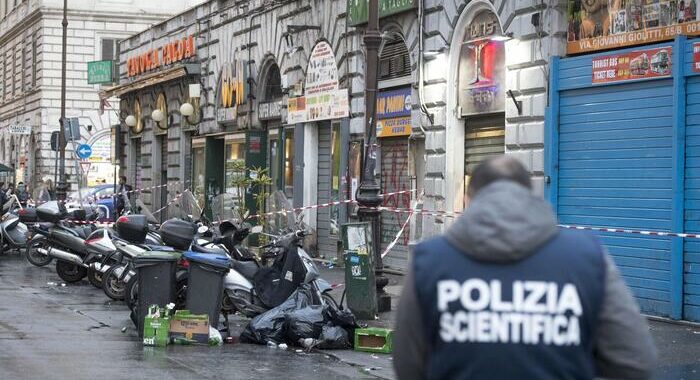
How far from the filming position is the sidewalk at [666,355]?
1059cm

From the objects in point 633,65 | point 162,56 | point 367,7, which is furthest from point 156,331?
point 162,56

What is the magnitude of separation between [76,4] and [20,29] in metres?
7.16

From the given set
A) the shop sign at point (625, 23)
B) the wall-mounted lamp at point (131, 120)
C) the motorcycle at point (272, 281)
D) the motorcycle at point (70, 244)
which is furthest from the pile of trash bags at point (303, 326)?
the wall-mounted lamp at point (131, 120)

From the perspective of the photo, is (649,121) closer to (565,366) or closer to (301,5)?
(565,366)

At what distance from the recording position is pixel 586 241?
12.0 feet

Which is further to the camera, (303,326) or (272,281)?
(272,281)

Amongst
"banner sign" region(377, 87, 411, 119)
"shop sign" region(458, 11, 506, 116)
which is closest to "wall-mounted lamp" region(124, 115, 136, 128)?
"banner sign" region(377, 87, 411, 119)

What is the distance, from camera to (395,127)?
22.1 m

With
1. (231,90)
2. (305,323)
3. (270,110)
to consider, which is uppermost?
(231,90)

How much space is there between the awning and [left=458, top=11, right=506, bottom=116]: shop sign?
51.9 ft

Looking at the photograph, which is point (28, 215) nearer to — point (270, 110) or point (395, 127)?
point (270, 110)

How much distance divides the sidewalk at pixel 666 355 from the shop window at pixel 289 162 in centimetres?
1233

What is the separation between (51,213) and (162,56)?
723 inches

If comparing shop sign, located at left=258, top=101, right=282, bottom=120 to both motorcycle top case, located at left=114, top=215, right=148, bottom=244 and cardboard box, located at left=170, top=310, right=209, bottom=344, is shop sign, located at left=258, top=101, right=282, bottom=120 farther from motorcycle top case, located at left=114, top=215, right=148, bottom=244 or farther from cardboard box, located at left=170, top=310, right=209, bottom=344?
cardboard box, located at left=170, top=310, right=209, bottom=344
